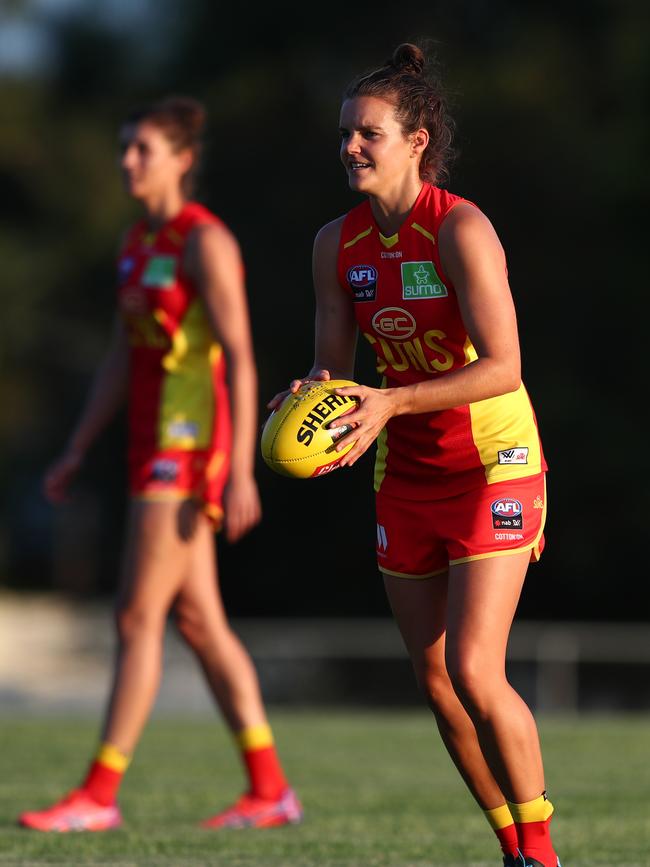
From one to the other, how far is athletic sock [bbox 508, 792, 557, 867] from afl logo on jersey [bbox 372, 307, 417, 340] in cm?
139

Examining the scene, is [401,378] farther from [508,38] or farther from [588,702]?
[508,38]

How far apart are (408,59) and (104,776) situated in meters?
3.07

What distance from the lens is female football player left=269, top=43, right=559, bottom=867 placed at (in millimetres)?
4453

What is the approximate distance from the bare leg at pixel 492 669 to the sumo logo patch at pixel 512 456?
29 cm

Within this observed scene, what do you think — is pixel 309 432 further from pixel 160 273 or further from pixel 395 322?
pixel 160 273

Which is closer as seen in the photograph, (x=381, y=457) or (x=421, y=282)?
(x=421, y=282)

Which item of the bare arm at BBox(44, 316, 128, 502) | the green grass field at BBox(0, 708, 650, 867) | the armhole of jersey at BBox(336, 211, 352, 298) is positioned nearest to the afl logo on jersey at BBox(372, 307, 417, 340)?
the armhole of jersey at BBox(336, 211, 352, 298)

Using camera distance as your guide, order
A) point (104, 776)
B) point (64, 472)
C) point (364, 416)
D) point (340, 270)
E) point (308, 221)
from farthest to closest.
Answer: point (308, 221) → point (64, 472) → point (104, 776) → point (340, 270) → point (364, 416)

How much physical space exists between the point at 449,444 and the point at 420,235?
0.62 m

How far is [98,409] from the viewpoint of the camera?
278 inches

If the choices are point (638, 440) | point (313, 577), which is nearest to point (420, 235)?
point (638, 440)

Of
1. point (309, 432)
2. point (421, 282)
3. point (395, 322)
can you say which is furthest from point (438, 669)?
point (421, 282)

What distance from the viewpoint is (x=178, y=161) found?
22.3 ft

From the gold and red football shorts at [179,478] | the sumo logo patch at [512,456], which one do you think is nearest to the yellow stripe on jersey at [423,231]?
the sumo logo patch at [512,456]
